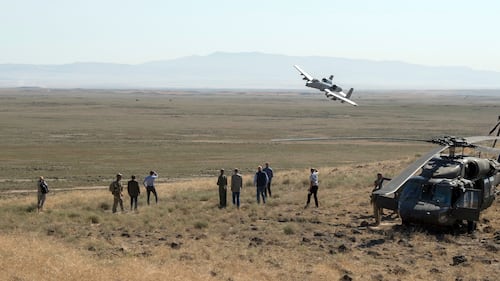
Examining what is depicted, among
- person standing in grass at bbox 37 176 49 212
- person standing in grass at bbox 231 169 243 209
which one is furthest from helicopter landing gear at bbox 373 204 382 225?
person standing in grass at bbox 37 176 49 212

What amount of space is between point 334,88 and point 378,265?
4203cm

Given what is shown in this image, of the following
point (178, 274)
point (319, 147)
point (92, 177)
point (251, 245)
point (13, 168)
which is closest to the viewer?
point (178, 274)

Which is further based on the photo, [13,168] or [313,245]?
[13,168]

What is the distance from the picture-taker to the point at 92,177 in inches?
1368

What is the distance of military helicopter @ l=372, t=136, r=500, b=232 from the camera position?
1534 cm

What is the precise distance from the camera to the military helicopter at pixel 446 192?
1534cm

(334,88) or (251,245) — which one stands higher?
(334,88)

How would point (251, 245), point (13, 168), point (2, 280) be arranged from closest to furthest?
point (2, 280) → point (251, 245) → point (13, 168)

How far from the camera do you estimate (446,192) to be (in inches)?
615

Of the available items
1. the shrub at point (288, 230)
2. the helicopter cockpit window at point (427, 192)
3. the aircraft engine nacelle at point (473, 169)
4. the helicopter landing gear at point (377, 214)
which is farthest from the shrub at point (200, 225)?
the aircraft engine nacelle at point (473, 169)

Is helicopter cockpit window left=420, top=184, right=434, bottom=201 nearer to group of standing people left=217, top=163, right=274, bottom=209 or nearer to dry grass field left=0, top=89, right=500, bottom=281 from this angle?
dry grass field left=0, top=89, right=500, bottom=281

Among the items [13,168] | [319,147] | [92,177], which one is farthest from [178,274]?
[319,147]

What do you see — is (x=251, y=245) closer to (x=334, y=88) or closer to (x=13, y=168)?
(x=13, y=168)

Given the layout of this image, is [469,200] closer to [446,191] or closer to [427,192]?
[446,191]
